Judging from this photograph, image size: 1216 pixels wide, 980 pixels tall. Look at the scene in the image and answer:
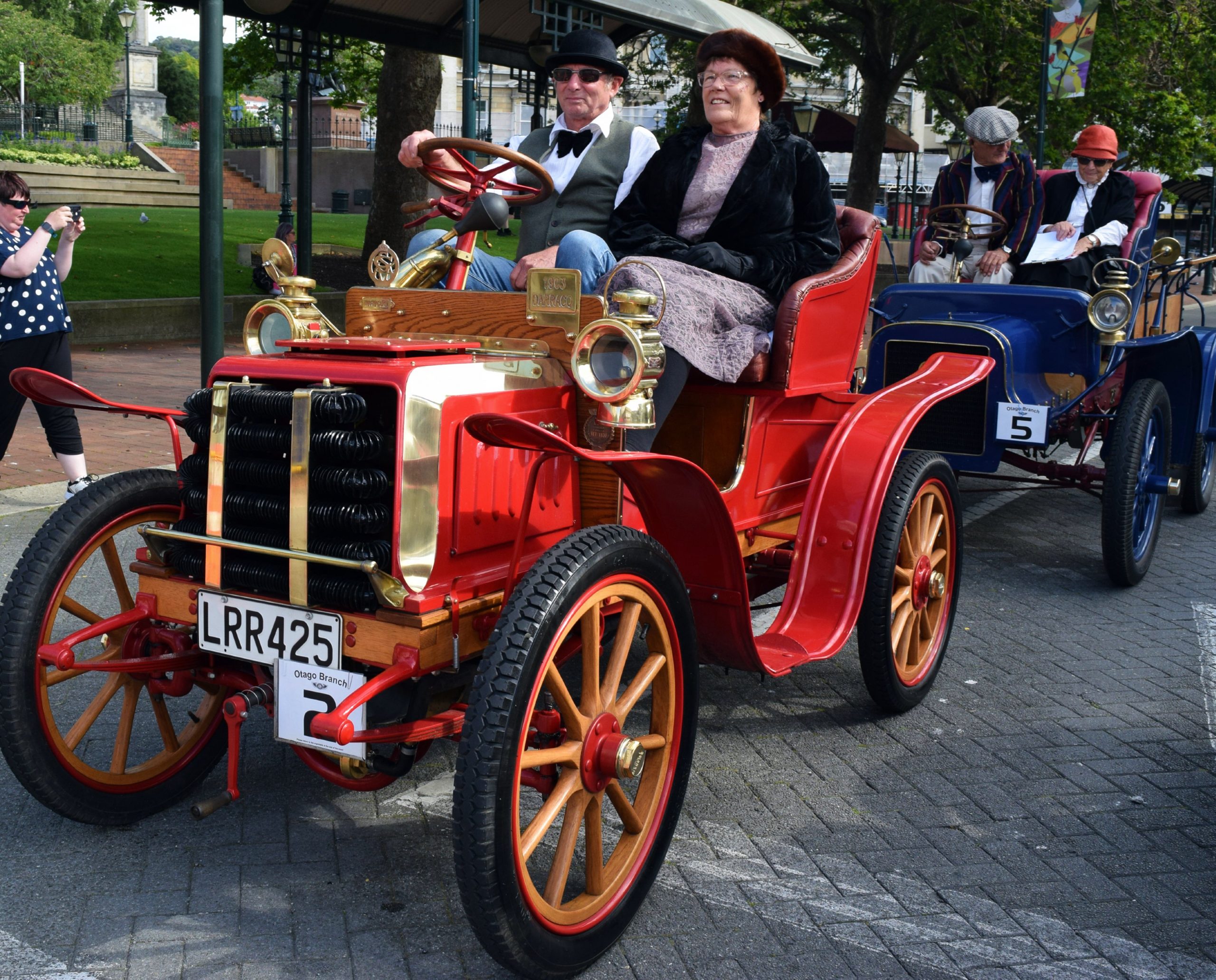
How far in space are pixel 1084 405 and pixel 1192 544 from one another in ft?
3.70

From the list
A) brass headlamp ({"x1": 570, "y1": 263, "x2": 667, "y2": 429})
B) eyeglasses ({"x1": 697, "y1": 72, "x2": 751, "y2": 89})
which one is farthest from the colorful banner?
brass headlamp ({"x1": 570, "y1": 263, "x2": 667, "y2": 429})

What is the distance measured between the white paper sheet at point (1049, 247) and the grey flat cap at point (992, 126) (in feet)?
1.89

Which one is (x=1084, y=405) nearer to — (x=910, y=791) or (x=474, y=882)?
(x=910, y=791)

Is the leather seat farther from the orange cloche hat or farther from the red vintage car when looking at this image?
the orange cloche hat

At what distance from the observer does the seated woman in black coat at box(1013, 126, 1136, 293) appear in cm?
691

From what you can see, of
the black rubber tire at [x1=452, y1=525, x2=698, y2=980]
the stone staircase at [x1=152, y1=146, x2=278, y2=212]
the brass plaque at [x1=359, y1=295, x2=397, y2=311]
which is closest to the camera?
the black rubber tire at [x1=452, y1=525, x2=698, y2=980]

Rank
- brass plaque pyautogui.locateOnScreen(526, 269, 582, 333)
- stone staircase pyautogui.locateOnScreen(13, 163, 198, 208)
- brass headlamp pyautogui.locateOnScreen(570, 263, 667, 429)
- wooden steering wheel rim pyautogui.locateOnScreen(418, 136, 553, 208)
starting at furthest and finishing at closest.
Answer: stone staircase pyautogui.locateOnScreen(13, 163, 198, 208) → wooden steering wheel rim pyautogui.locateOnScreen(418, 136, 553, 208) → brass plaque pyautogui.locateOnScreen(526, 269, 582, 333) → brass headlamp pyautogui.locateOnScreen(570, 263, 667, 429)

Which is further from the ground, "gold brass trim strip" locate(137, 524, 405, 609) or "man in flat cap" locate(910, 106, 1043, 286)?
"man in flat cap" locate(910, 106, 1043, 286)

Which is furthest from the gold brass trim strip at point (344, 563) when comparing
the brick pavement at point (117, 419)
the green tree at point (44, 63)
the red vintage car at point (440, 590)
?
the green tree at point (44, 63)

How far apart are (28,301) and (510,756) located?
515 cm

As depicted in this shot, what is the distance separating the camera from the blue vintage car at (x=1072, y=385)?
5.79m

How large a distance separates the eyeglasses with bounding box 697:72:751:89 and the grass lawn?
318 inches

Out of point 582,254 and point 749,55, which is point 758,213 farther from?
point 582,254

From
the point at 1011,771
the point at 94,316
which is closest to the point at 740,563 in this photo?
the point at 1011,771
